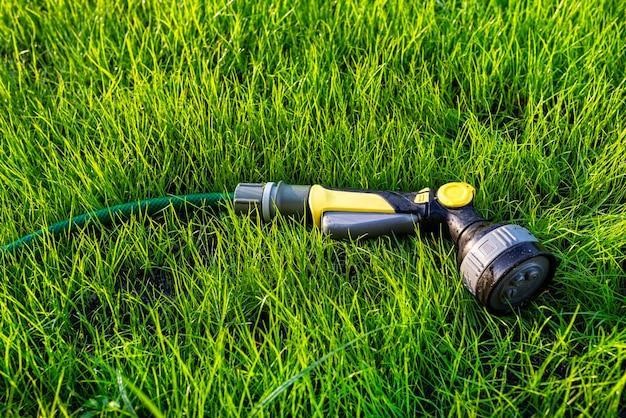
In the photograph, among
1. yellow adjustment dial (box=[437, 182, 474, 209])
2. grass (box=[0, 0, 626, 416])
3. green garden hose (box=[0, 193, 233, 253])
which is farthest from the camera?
green garden hose (box=[0, 193, 233, 253])

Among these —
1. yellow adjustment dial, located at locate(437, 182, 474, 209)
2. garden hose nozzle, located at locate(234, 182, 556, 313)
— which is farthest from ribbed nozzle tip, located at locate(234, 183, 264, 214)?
yellow adjustment dial, located at locate(437, 182, 474, 209)

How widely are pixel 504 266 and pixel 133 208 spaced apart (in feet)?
3.39

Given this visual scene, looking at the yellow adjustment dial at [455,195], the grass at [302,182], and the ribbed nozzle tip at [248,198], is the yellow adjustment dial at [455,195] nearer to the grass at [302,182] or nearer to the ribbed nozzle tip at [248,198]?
the grass at [302,182]

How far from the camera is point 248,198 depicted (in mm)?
1940

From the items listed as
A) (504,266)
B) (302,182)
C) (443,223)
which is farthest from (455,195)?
(302,182)

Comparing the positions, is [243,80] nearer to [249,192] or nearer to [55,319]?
[249,192]

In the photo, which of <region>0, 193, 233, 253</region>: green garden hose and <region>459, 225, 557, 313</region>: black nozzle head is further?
<region>0, 193, 233, 253</region>: green garden hose

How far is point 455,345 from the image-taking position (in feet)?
5.60

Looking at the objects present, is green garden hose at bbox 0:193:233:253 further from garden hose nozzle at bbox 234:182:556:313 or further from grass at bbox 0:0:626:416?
garden hose nozzle at bbox 234:182:556:313

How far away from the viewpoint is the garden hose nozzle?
1.65 metres

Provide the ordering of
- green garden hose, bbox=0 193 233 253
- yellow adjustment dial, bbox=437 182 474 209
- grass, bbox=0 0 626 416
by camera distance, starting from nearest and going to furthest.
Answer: grass, bbox=0 0 626 416
yellow adjustment dial, bbox=437 182 474 209
green garden hose, bbox=0 193 233 253

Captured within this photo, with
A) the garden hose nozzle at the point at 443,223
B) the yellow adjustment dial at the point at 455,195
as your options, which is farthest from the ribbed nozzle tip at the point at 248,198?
the yellow adjustment dial at the point at 455,195

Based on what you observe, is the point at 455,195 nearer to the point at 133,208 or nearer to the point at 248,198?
the point at 248,198

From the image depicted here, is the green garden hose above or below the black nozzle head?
below
